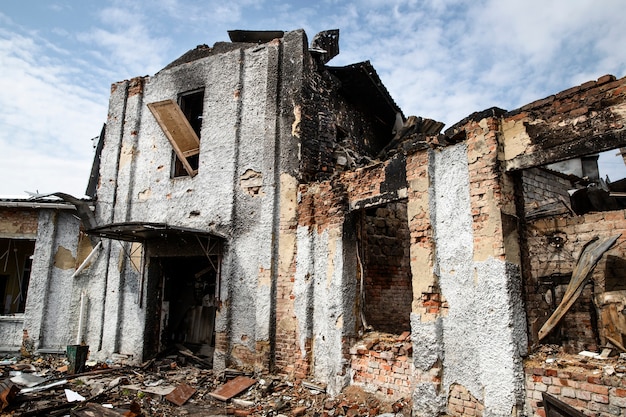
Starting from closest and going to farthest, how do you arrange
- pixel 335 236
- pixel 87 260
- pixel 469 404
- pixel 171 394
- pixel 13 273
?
pixel 469 404 → pixel 171 394 → pixel 335 236 → pixel 87 260 → pixel 13 273

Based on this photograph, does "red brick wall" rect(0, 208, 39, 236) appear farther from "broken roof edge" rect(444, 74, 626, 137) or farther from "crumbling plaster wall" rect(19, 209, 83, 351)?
"broken roof edge" rect(444, 74, 626, 137)

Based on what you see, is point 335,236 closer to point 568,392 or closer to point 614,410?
point 568,392

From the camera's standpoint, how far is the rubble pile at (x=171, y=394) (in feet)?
20.0

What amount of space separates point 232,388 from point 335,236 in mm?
3033

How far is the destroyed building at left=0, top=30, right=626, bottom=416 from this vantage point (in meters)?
4.89

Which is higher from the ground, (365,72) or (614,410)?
(365,72)

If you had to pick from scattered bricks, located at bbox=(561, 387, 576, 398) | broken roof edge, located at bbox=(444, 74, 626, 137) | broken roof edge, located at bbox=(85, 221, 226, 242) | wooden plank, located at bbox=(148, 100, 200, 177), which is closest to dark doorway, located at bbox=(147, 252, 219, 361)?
broken roof edge, located at bbox=(85, 221, 226, 242)

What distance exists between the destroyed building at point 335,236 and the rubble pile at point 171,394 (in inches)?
11.7

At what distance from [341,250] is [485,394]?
119 inches

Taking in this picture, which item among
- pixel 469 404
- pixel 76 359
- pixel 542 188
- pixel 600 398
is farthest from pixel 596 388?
pixel 76 359

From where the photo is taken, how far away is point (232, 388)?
279 inches

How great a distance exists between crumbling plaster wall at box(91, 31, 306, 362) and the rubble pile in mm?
617

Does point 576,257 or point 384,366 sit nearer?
point 384,366

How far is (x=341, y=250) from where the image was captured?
7043mm
